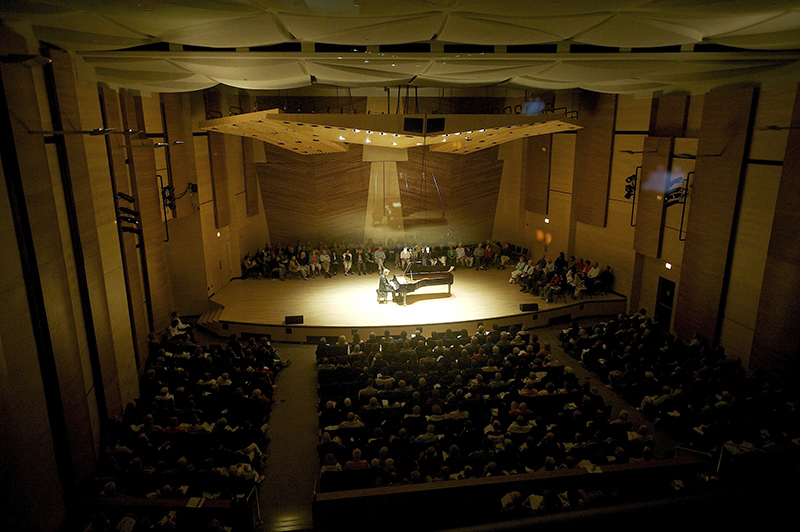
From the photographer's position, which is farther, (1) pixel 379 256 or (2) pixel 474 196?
(2) pixel 474 196

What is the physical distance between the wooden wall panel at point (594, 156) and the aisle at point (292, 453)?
9367 mm

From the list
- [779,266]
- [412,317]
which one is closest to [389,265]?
[412,317]

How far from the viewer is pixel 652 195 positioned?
1242 centimetres

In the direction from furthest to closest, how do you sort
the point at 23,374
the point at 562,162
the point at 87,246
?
1. the point at 562,162
2. the point at 87,246
3. the point at 23,374

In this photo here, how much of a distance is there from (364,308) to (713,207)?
8553 mm

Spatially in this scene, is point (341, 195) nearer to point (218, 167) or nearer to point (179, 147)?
point (218, 167)

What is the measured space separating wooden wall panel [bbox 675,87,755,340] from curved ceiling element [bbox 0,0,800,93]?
0.62 meters

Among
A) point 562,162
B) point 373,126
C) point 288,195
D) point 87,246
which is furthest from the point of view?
point 288,195

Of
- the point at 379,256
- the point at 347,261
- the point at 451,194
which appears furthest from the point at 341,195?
the point at 451,194

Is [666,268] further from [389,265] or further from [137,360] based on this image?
[137,360]

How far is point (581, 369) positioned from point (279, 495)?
22.9 feet

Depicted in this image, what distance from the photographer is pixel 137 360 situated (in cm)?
963

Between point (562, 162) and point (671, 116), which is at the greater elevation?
point (671, 116)

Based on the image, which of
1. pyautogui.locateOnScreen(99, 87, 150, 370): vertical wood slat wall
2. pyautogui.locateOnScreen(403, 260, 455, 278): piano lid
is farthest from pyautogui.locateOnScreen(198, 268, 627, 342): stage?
pyautogui.locateOnScreen(99, 87, 150, 370): vertical wood slat wall
